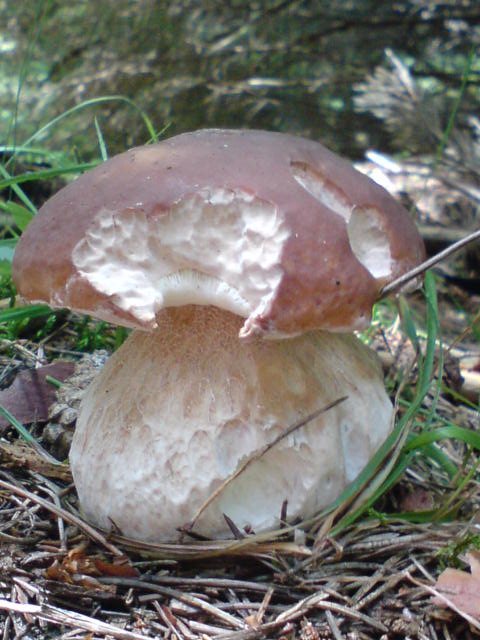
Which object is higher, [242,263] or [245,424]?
[242,263]

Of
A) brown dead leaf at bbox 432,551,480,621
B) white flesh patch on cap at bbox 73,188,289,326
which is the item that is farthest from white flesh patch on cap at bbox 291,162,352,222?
brown dead leaf at bbox 432,551,480,621

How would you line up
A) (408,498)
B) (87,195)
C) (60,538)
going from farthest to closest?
(408,498), (60,538), (87,195)

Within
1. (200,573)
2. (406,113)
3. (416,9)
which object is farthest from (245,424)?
(416,9)

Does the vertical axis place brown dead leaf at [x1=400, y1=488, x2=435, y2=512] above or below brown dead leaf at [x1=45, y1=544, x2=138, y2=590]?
below

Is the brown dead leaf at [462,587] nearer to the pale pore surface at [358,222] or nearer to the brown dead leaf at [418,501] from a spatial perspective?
the brown dead leaf at [418,501]

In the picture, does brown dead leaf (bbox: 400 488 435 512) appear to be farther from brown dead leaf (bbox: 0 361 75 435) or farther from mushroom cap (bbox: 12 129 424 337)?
brown dead leaf (bbox: 0 361 75 435)

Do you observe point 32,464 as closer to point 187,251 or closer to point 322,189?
point 187,251

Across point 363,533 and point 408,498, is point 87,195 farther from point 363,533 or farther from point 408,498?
point 408,498

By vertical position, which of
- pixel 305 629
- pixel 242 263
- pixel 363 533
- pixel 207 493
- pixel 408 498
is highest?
pixel 242 263

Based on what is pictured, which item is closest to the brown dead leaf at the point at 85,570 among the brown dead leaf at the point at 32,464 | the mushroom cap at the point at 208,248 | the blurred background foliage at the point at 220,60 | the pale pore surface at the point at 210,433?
the pale pore surface at the point at 210,433
